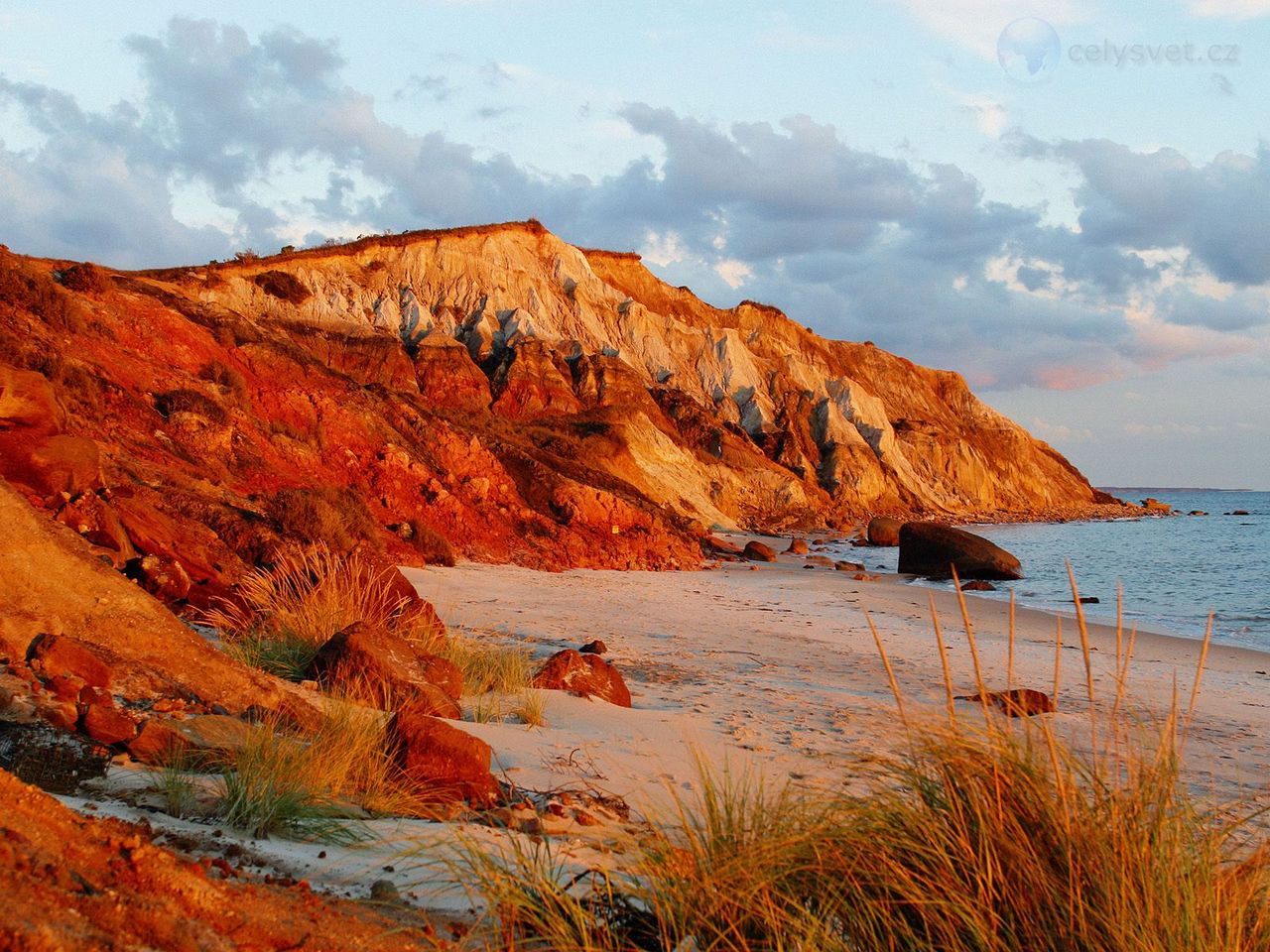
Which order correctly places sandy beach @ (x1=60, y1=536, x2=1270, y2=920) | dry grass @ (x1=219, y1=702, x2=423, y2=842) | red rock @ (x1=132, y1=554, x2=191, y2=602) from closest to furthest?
sandy beach @ (x1=60, y1=536, x2=1270, y2=920)
dry grass @ (x1=219, y1=702, x2=423, y2=842)
red rock @ (x1=132, y1=554, x2=191, y2=602)

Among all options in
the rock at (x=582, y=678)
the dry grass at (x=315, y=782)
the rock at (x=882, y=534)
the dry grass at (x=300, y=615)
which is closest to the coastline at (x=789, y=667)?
the rock at (x=582, y=678)

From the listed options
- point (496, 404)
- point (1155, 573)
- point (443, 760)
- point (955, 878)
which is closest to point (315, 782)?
point (443, 760)

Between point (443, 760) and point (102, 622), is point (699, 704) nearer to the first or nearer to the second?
point (443, 760)

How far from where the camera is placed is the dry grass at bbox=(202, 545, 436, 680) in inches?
281

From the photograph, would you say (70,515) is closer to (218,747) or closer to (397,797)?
(218,747)

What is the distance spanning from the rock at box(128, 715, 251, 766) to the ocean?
16.1 feet

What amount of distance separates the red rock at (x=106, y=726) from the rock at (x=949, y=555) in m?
22.3

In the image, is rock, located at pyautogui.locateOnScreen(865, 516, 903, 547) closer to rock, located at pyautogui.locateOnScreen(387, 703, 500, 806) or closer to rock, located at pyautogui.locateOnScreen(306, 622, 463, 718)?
rock, located at pyautogui.locateOnScreen(306, 622, 463, 718)

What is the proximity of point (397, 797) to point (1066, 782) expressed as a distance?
8.93 feet

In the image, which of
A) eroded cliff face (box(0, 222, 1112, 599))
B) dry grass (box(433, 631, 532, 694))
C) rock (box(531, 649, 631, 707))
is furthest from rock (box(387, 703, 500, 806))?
eroded cliff face (box(0, 222, 1112, 599))

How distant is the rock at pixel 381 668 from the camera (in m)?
6.28

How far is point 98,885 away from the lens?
2.33 meters

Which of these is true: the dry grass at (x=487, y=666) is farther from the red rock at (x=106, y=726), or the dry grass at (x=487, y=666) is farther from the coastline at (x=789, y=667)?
the red rock at (x=106, y=726)

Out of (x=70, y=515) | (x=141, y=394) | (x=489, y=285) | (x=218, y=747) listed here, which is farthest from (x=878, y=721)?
(x=489, y=285)
